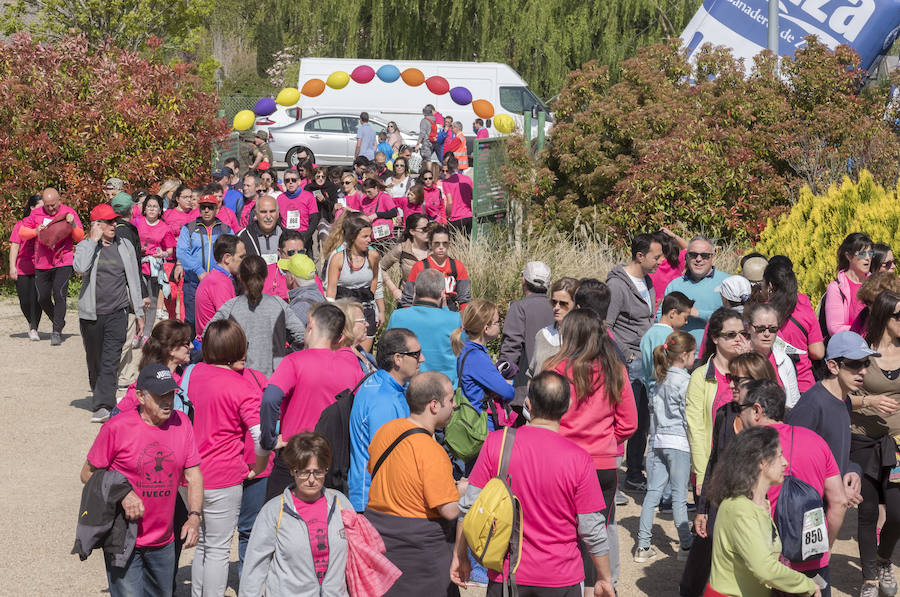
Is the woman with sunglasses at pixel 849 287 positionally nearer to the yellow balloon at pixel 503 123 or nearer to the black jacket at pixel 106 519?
the black jacket at pixel 106 519

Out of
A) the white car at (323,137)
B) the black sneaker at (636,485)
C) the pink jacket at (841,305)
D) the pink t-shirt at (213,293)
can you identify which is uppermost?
the pink jacket at (841,305)

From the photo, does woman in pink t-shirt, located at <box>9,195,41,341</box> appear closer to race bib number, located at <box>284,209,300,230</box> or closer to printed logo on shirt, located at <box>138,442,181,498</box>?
race bib number, located at <box>284,209,300,230</box>

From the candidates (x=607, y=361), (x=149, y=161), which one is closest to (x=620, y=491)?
(x=607, y=361)

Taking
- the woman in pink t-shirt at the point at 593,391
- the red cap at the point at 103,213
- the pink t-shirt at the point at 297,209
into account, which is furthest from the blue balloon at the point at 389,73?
the woman in pink t-shirt at the point at 593,391

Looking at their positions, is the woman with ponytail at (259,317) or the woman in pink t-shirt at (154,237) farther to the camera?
the woman in pink t-shirt at (154,237)

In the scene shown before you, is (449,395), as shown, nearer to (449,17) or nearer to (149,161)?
(149,161)

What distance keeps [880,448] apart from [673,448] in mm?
1325

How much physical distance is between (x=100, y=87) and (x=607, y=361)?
43.4 ft

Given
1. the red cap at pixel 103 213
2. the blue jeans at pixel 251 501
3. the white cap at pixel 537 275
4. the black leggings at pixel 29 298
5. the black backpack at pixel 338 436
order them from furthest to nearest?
the black leggings at pixel 29 298, the red cap at pixel 103 213, the white cap at pixel 537 275, the blue jeans at pixel 251 501, the black backpack at pixel 338 436

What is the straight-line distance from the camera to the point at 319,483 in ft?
15.6

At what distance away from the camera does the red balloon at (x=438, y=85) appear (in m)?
28.9

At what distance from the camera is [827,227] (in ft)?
35.8

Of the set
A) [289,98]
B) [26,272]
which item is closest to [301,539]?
[26,272]

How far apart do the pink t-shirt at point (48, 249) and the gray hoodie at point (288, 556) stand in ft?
30.6
